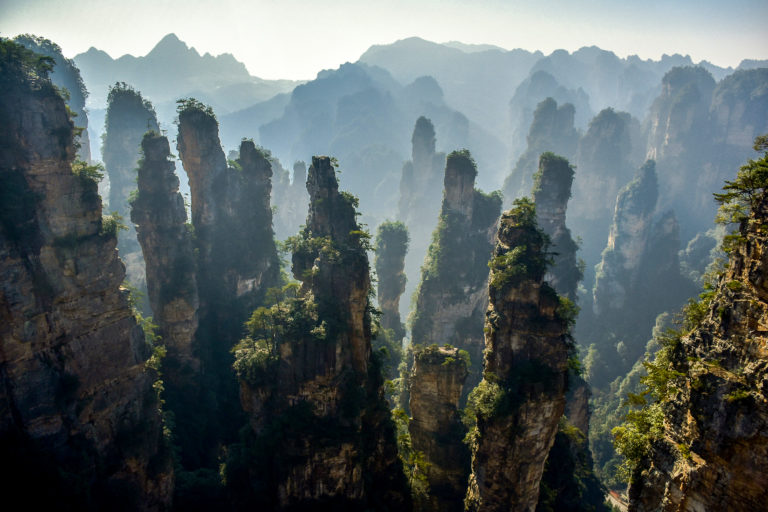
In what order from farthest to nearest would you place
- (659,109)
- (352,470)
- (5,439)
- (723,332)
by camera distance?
(659,109)
(352,470)
(5,439)
(723,332)

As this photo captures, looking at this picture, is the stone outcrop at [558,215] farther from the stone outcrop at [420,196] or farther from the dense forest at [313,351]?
the stone outcrop at [420,196]

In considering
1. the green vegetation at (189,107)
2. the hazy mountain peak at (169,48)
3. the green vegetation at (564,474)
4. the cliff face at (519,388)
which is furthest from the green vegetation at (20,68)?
the hazy mountain peak at (169,48)

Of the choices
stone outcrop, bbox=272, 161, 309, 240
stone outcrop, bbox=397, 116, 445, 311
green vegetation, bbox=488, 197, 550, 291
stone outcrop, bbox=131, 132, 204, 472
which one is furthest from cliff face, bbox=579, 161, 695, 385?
stone outcrop, bbox=272, 161, 309, 240

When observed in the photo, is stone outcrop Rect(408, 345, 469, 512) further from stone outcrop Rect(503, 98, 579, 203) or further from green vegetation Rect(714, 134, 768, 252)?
stone outcrop Rect(503, 98, 579, 203)

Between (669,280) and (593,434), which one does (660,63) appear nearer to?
A: (669,280)

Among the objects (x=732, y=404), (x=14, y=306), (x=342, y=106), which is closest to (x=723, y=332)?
(x=732, y=404)

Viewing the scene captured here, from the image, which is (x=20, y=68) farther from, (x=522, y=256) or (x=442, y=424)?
(x=442, y=424)

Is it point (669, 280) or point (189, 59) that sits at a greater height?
point (189, 59)
